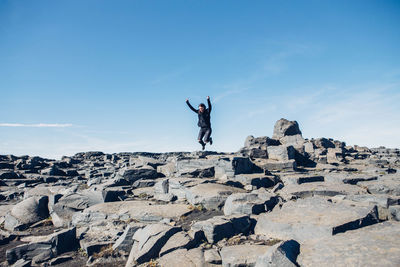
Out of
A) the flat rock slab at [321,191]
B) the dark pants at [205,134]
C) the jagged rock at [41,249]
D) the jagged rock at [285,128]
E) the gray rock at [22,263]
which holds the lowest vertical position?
the gray rock at [22,263]

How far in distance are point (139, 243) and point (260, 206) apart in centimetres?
417

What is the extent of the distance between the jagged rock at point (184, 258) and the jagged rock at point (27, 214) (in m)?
8.38

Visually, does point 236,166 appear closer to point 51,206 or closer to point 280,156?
point 280,156

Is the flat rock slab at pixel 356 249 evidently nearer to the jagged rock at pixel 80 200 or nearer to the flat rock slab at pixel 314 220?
the flat rock slab at pixel 314 220

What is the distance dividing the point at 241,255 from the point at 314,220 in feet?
7.66

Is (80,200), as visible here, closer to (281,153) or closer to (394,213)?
(394,213)

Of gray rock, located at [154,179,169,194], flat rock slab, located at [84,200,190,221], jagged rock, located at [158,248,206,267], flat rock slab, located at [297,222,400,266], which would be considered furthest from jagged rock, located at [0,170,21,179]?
flat rock slab, located at [297,222,400,266]


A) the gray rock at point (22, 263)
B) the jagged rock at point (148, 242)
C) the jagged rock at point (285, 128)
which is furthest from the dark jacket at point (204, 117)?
the jagged rock at point (285, 128)

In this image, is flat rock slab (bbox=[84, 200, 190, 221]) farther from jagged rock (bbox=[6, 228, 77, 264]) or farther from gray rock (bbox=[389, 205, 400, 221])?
gray rock (bbox=[389, 205, 400, 221])

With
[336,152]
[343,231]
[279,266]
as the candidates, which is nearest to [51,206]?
[279,266]

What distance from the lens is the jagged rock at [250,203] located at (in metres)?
7.97

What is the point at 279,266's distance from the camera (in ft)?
13.4

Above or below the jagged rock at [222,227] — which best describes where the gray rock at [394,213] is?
above

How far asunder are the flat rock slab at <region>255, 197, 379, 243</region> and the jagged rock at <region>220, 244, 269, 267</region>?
1.01 meters
